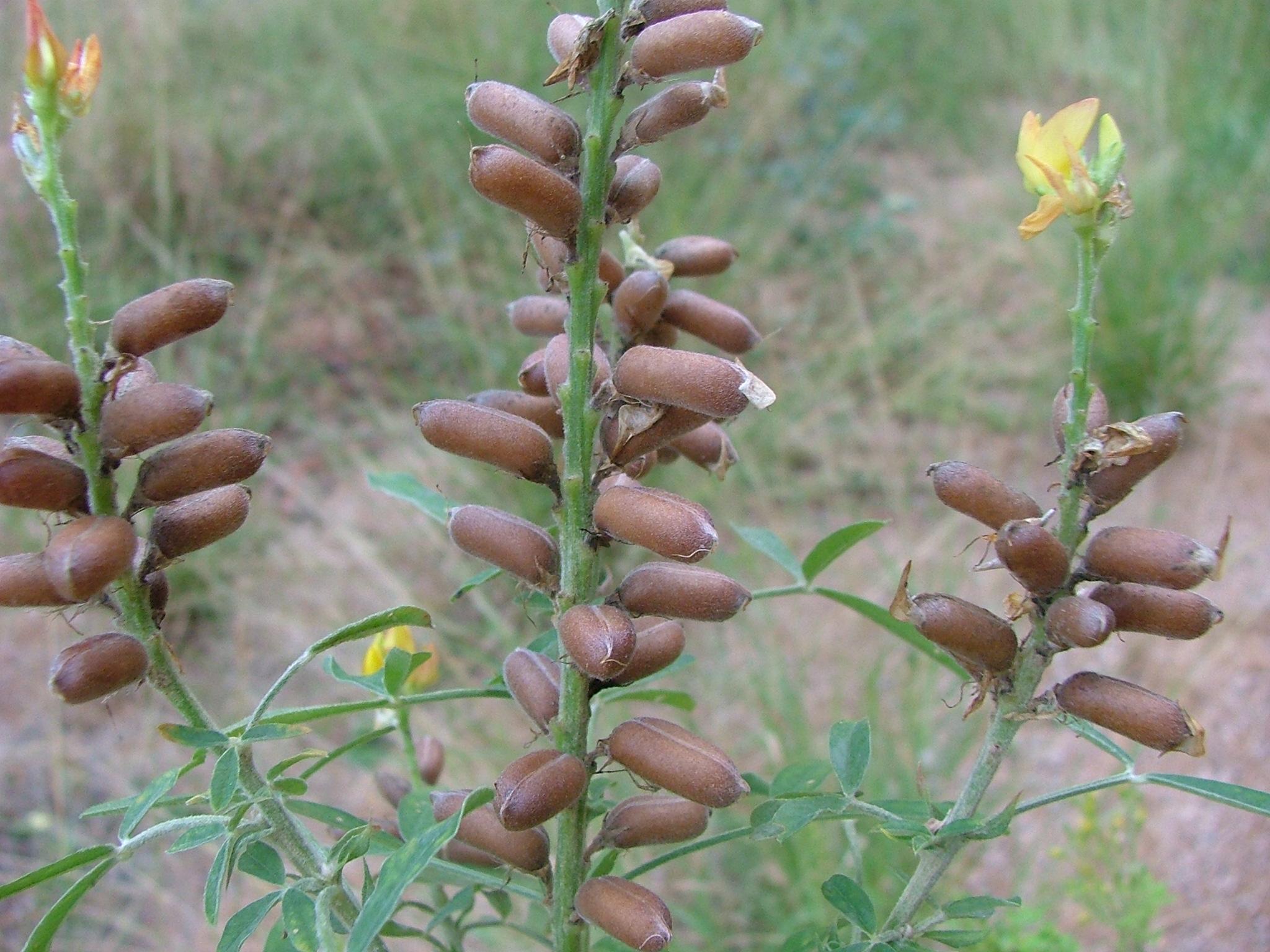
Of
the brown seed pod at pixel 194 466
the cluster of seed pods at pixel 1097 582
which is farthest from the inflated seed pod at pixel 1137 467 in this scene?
the brown seed pod at pixel 194 466

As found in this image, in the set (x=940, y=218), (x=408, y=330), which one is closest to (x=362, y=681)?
(x=408, y=330)

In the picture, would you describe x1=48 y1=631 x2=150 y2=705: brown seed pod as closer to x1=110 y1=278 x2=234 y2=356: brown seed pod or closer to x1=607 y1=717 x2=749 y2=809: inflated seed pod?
x1=110 y1=278 x2=234 y2=356: brown seed pod

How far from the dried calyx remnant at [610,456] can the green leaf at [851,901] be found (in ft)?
0.44

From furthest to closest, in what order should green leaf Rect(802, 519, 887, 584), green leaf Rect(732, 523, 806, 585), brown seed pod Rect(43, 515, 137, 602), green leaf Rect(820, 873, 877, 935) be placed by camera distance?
green leaf Rect(732, 523, 806, 585), green leaf Rect(802, 519, 887, 584), green leaf Rect(820, 873, 877, 935), brown seed pod Rect(43, 515, 137, 602)

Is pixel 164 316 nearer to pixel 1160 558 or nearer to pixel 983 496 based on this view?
pixel 983 496

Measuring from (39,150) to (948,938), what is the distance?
945 mm

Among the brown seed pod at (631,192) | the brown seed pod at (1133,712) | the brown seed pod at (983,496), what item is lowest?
the brown seed pod at (1133,712)

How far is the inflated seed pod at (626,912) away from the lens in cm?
91

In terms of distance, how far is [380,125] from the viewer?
489 cm

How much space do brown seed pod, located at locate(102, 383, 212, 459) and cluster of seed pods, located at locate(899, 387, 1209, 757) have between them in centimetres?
58

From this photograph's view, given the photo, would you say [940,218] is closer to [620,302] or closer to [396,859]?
[620,302]

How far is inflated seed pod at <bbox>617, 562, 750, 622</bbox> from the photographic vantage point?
91cm

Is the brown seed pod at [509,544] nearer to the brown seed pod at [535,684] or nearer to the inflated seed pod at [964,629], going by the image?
the brown seed pod at [535,684]

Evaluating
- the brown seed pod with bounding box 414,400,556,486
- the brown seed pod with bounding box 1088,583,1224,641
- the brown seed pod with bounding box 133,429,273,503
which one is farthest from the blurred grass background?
the brown seed pod with bounding box 133,429,273,503
